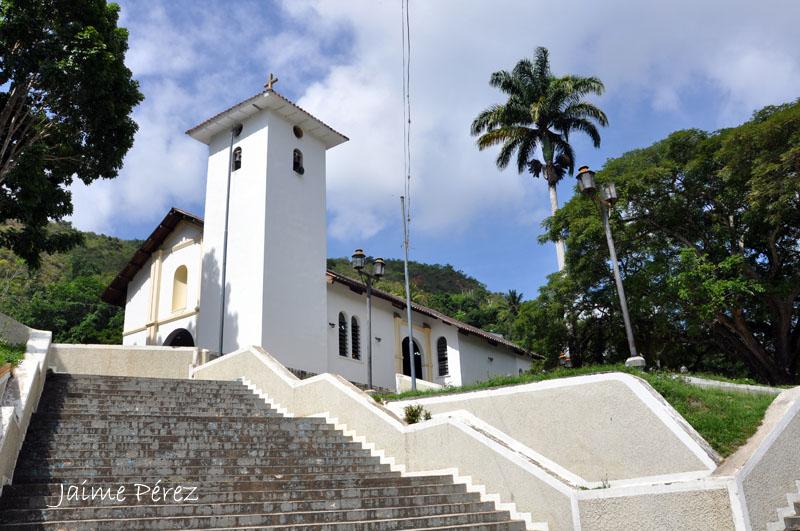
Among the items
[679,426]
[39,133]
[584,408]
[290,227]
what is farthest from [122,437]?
[290,227]

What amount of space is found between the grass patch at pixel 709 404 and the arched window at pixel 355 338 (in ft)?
40.6

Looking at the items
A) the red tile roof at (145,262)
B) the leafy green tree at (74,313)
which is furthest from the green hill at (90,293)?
the red tile roof at (145,262)

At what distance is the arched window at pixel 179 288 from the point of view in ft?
77.6

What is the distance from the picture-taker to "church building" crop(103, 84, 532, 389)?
2048cm

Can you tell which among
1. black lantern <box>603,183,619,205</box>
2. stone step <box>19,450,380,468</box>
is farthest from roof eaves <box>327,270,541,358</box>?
stone step <box>19,450,380,468</box>

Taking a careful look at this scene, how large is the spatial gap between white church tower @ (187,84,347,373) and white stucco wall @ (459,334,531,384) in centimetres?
897

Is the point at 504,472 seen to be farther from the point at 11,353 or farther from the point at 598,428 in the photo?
the point at 11,353

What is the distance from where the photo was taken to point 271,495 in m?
7.86

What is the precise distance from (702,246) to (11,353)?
18.0 m

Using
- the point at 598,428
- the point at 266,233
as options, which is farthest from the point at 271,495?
the point at 266,233

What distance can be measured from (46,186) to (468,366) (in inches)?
740

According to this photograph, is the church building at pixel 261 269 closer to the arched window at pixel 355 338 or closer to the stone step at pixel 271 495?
the arched window at pixel 355 338

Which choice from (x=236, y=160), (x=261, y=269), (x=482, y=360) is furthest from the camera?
(x=482, y=360)

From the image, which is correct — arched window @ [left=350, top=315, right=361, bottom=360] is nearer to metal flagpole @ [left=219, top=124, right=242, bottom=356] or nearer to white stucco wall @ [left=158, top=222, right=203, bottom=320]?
metal flagpole @ [left=219, top=124, right=242, bottom=356]
